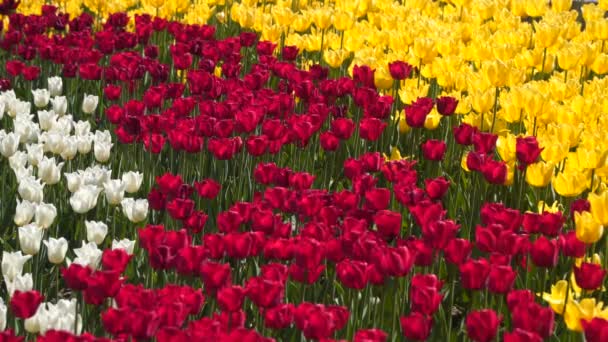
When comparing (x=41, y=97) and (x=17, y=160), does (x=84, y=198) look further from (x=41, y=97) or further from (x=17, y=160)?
(x=41, y=97)

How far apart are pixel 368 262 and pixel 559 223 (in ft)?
2.58

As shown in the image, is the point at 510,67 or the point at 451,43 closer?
the point at 510,67

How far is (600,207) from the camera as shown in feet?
12.7

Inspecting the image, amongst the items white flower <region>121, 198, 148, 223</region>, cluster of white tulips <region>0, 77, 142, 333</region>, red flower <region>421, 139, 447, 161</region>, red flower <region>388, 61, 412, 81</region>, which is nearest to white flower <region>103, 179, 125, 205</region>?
cluster of white tulips <region>0, 77, 142, 333</region>

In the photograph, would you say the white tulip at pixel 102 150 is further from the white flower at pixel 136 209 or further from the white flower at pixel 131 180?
the white flower at pixel 136 209

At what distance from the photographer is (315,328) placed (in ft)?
9.40

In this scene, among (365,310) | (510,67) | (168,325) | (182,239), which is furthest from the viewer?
(510,67)

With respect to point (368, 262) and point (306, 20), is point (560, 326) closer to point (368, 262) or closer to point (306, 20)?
point (368, 262)

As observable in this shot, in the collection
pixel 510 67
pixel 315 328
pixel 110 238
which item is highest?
pixel 510 67

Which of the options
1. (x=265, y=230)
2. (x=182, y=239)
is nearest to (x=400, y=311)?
(x=265, y=230)

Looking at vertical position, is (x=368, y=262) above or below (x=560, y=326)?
above

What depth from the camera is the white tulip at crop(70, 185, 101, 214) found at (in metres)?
4.24

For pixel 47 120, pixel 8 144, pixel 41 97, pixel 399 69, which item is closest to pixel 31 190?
pixel 8 144

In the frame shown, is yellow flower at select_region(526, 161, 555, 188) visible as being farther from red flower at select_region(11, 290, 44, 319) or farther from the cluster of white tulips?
red flower at select_region(11, 290, 44, 319)
